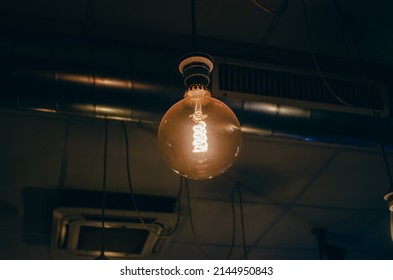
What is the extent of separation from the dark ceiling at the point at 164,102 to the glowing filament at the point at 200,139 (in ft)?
1.44

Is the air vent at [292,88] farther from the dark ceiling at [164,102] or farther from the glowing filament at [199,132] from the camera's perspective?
the glowing filament at [199,132]

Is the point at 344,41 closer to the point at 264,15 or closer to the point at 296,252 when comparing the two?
the point at 264,15

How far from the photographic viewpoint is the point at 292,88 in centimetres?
162

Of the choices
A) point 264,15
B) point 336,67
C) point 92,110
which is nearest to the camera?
point 92,110

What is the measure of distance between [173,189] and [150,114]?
1083 mm

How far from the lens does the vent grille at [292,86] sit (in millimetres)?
1579

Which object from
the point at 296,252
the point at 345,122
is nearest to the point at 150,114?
the point at 345,122

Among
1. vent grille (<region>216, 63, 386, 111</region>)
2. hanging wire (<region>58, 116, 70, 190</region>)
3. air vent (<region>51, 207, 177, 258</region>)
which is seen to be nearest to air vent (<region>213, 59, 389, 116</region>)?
vent grille (<region>216, 63, 386, 111</region>)

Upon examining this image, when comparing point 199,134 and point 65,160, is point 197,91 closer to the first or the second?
point 199,134

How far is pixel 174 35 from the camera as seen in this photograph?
1676 mm

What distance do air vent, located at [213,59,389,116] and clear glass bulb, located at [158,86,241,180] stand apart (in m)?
0.44

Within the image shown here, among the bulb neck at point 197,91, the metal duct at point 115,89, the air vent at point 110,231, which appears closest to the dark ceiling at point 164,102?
the metal duct at point 115,89

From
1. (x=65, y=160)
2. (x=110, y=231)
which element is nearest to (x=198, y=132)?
(x=65, y=160)

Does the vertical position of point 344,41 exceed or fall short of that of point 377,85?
it exceeds it
